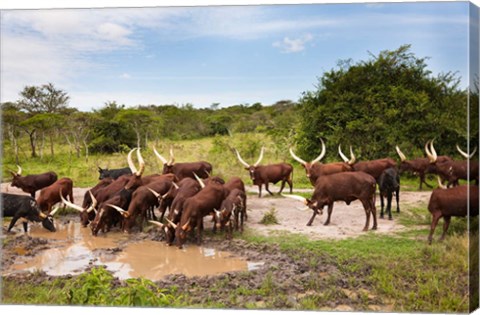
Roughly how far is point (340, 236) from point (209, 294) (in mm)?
1784

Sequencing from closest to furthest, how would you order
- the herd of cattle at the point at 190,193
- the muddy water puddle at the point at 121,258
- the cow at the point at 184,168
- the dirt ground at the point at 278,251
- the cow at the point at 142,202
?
the dirt ground at the point at 278,251
the muddy water puddle at the point at 121,258
the herd of cattle at the point at 190,193
the cow at the point at 142,202
the cow at the point at 184,168

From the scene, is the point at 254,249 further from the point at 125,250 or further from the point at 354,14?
the point at 354,14

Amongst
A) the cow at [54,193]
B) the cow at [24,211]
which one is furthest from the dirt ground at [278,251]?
the cow at [54,193]

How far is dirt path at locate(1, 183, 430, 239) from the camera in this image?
22.8 ft

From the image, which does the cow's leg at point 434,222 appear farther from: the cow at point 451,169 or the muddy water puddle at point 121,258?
the muddy water puddle at point 121,258

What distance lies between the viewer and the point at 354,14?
6309 mm

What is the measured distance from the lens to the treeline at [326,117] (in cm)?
634

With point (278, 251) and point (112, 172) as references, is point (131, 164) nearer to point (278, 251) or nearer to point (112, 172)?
point (112, 172)

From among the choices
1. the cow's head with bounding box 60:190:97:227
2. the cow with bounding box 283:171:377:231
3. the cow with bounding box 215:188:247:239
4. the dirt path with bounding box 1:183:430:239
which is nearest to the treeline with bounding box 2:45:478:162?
the cow with bounding box 283:171:377:231

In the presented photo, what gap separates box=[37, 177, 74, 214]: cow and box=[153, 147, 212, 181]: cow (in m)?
1.57

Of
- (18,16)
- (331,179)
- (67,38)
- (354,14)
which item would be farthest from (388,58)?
(18,16)

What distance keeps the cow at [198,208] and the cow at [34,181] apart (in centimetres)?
170

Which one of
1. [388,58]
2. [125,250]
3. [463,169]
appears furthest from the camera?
[125,250]

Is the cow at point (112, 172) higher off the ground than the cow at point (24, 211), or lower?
A: higher
